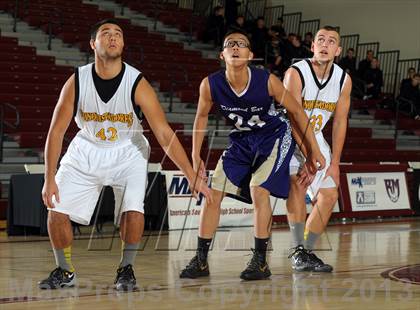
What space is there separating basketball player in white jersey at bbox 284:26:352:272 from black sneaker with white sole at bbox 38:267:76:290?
7.25ft

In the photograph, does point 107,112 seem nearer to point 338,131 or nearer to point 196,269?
point 196,269

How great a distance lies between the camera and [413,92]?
24.4 m

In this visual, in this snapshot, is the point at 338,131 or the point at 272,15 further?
the point at 272,15

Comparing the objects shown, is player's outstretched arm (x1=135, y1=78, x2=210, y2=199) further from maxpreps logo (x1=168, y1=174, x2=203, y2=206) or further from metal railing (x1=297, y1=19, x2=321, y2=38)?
metal railing (x1=297, y1=19, x2=321, y2=38)

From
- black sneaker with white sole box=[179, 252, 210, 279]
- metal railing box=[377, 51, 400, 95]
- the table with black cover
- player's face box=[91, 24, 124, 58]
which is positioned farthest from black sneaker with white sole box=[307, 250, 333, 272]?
metal railing box=[377, 51, 400, 95]

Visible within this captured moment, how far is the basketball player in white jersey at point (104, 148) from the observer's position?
6.91 m

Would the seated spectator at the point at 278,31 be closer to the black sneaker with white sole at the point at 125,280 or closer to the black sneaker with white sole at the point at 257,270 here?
the black sneaker with white sole at the point at 257,270

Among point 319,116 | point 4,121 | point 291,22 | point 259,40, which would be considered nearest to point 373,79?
point 259,40

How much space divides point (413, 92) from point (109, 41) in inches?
733

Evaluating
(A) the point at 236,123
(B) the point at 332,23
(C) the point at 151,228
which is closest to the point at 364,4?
(B) the point at 332,23

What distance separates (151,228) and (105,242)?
2060mm

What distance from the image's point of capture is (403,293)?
6.54 meters

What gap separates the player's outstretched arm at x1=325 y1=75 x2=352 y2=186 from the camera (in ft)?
27.0

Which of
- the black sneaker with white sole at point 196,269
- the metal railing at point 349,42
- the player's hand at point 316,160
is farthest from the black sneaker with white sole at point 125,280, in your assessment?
the metal railing at point 349,42
